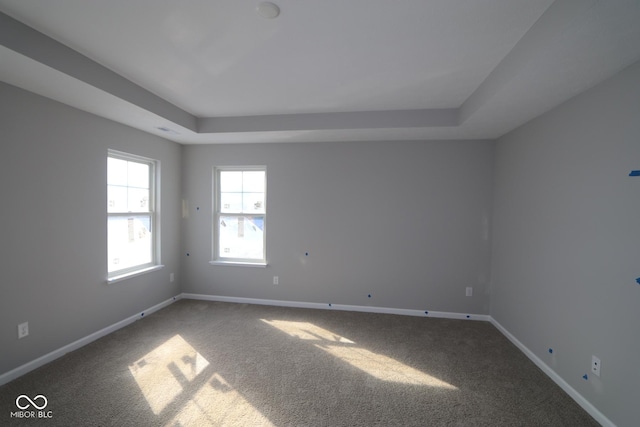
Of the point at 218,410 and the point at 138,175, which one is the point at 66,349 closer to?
the point at 218,410

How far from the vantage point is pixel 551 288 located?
2439mm

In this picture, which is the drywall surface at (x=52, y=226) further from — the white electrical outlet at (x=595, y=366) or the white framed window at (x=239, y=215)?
Result: the white electrical outlet at (x=595, y=366)

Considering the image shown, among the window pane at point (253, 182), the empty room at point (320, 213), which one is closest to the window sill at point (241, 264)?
the empty room at point (320, 213)

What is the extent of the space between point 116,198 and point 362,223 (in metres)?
3.00

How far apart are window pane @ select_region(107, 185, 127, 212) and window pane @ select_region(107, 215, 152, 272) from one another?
0.12 meters

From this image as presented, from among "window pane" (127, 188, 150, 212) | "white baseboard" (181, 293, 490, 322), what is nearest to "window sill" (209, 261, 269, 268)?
"white baseboard" (181, 293, 490, 322)

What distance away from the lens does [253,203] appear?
13.7 ft

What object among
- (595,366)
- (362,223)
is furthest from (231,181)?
(595,366)

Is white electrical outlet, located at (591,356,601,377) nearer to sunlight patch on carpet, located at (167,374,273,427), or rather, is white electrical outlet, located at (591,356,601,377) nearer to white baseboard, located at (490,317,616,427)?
white baseboard, located at (490,317,616,427)

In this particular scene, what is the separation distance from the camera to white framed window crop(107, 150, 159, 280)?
125 inches

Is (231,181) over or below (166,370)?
over

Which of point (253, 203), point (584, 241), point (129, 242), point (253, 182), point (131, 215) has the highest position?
point (253, 182)

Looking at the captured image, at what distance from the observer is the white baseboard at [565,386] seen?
1881 millimetres

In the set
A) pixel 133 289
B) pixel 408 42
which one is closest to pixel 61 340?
pixel 133 289
